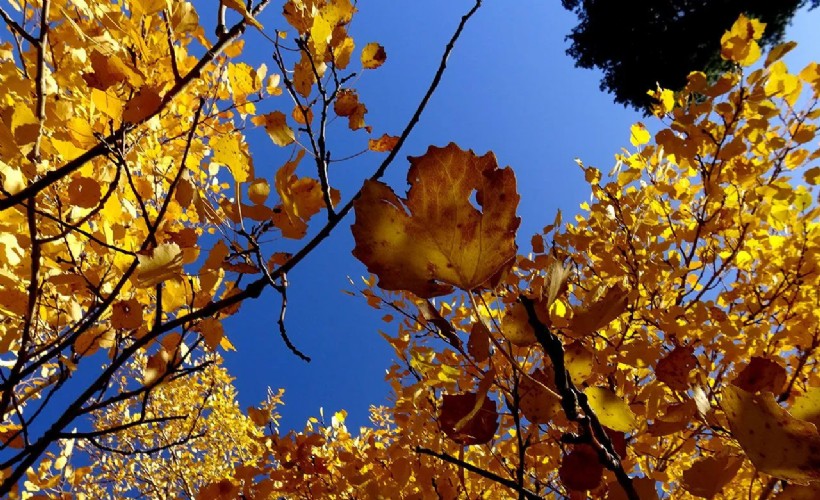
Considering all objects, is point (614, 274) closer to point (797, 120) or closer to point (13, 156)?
point (797, 120)

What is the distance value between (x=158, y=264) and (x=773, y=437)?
78 cm

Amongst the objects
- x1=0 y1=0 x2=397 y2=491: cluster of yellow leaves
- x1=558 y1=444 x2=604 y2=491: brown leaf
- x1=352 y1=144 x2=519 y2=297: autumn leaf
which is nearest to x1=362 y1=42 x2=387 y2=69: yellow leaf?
x1=0 y1=0 x2=397 y2=491: cluster of yellow leaves

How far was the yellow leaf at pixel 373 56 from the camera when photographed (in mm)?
1139

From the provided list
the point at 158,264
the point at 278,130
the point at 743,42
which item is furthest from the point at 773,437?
the point at 743,42

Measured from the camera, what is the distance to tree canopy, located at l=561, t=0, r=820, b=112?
5734mm

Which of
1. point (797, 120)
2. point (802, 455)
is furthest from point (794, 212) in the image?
point (802, 455)

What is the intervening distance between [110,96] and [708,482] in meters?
1.26

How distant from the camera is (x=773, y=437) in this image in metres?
0.45

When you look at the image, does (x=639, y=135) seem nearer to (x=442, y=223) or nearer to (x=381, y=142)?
(x=381, y=142)

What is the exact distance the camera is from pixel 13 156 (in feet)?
2.98

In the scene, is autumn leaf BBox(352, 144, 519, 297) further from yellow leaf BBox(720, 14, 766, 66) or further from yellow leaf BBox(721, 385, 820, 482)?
yellow leaf BBox(720, 14, 766, 66)

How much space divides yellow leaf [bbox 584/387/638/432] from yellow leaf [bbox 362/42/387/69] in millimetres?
871

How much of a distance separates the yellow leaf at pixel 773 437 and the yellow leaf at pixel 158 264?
2.37ft

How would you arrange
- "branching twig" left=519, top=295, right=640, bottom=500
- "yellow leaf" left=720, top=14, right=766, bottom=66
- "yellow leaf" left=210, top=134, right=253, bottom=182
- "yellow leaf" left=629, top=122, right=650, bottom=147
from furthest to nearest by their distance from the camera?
"yellow leaf" left=629, top=122, right=650, bottom=147 < "yellow leaf" left=720, top=14, right=766, bottom=66 < "yellow leaf" left=210, top=134, right=253, bottom=182 < "branching twig" left=519, top=295, right=640, bottom=500
